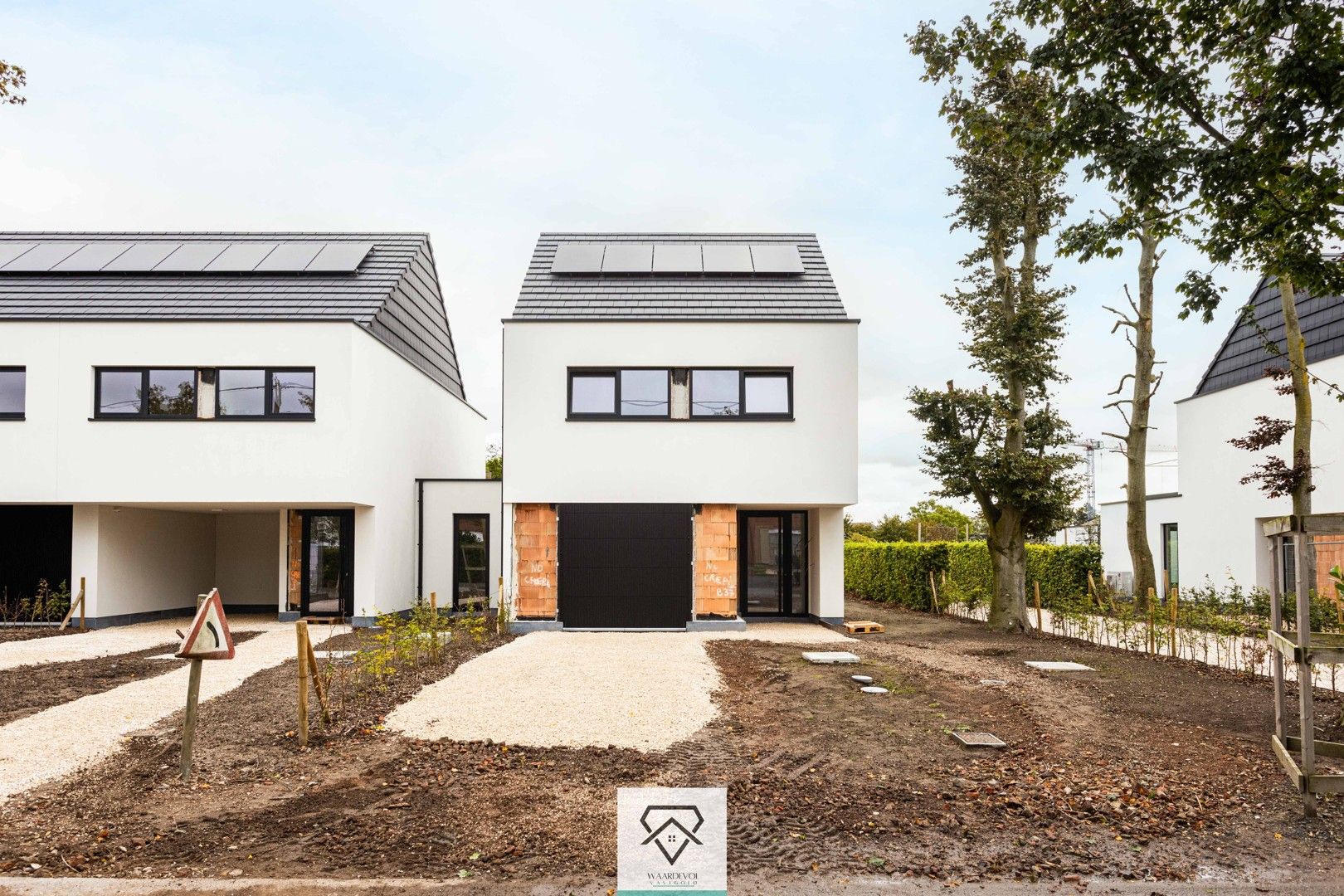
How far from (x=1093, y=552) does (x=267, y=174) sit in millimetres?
16761

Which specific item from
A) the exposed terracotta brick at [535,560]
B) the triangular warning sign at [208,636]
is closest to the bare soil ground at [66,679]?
the triangular warning sign at [208,636]

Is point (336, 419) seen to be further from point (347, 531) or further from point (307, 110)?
point (307, 110)

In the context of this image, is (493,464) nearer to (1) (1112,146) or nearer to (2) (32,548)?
(2) (32,548)

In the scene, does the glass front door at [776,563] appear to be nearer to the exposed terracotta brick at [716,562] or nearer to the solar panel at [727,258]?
the exposed terracotta brick at [716,562]

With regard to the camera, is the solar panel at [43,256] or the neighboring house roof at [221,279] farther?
the solar panel at [43,256]

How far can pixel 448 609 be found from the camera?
16781 millimetres

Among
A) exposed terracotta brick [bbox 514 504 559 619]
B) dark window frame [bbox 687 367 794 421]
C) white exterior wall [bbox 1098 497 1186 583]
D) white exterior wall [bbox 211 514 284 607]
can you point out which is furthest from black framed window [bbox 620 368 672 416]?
white exterior wall [bbox 1098 497 1186 583]

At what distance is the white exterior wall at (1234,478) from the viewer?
14.5 meters

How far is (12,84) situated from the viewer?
26.2 feet

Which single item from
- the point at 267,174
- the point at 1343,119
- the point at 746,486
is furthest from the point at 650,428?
the point at 1343,119

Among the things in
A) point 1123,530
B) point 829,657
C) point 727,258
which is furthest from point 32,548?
point 1123,530

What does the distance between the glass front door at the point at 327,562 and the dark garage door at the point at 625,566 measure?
4164mm

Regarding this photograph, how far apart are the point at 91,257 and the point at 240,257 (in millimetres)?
2747

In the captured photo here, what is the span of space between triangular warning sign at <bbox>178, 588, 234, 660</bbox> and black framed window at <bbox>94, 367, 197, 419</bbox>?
996 centimetres
